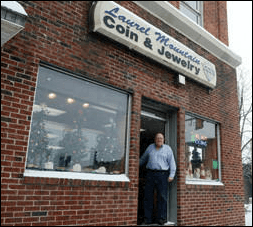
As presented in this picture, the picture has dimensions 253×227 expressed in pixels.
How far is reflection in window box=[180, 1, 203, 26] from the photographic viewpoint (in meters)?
8.57

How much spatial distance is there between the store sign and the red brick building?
0.02 m

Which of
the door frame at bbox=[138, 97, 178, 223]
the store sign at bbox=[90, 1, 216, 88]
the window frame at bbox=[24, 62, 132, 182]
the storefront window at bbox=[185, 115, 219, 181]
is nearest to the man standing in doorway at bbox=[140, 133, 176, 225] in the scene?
the door frame at bbox=[138, 97, 178, 223]

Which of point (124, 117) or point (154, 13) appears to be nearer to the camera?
point (124, 117)

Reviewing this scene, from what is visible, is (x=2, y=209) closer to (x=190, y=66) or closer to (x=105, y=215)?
(x=105, y=215)

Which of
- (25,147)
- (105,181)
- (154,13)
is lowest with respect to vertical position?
(105,181)

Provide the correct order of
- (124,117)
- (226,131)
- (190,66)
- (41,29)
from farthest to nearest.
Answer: (226,131) < (190,66) < (124,117) < (41,29)

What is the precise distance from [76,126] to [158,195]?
237cm

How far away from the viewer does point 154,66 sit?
6387 mm

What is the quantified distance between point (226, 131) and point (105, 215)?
5.01m

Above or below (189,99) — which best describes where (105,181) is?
below

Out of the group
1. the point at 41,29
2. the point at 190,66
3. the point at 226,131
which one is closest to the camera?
the point at 41,29

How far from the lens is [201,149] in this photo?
7.50 meters

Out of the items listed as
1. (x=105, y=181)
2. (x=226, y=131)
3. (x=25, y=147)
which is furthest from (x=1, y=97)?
(x=226, y=131)

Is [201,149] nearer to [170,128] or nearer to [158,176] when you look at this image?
[170,128]
